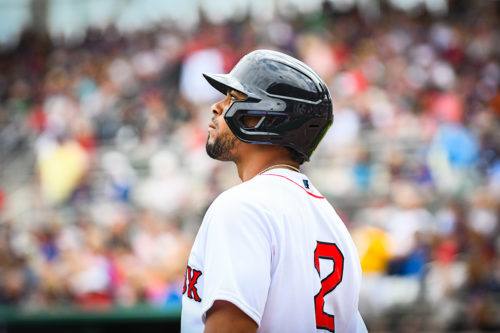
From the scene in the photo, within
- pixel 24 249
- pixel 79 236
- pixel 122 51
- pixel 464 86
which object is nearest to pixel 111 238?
pixel 79 236

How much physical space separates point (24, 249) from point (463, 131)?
6822 mm

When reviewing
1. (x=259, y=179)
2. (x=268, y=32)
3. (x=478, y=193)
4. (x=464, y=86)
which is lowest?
(x=259, y=179)

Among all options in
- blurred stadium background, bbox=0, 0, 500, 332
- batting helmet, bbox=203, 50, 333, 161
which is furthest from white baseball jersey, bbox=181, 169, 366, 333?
blurred stadium background, bbox=0, 0, 500, 332

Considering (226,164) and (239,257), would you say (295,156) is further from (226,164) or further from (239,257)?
(226,164)

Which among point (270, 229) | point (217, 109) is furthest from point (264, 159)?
point (270, 229)

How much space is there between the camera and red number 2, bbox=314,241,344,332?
2049mm

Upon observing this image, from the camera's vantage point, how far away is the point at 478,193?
27.9 ft

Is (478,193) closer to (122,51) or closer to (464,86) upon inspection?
(464,86)

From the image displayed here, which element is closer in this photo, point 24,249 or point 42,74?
point 24,249

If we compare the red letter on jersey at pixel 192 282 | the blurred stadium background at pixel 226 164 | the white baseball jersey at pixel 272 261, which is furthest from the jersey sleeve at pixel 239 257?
the blurred stadium background at pixel 226 164

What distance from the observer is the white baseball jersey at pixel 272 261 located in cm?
186

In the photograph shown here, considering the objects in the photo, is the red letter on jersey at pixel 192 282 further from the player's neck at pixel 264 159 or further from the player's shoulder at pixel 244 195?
the player's neck at pixel 264 159

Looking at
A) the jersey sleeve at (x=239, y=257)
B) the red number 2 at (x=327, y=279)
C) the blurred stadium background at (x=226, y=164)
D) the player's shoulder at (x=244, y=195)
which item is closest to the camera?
the jersey sleeve at (x=239, y=257)

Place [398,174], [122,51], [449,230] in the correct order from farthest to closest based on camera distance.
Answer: [122,51], [398,174], [449,230]
